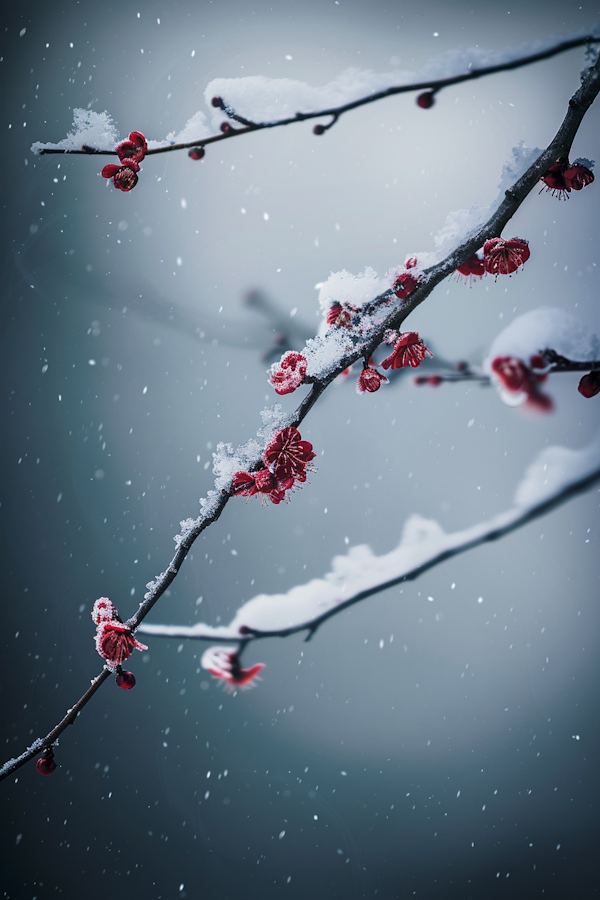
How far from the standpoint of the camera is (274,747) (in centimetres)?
80

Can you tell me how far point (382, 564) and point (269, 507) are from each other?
0.59 feet

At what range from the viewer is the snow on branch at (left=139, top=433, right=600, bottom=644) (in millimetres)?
672

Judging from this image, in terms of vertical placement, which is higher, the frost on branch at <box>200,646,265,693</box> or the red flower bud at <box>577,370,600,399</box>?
the red flower bud at <box>577,370,600,399</box>

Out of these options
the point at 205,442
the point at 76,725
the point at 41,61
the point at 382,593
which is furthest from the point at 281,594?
the point at 41,61

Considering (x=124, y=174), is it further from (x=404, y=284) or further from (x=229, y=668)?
(x=229, y=668)

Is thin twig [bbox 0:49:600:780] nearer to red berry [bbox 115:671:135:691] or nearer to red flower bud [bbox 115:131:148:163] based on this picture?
red berry [bbox 115:671:135:691]

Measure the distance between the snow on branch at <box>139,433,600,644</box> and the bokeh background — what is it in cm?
2

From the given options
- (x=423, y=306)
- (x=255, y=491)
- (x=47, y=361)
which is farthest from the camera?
(x=47, y=361)

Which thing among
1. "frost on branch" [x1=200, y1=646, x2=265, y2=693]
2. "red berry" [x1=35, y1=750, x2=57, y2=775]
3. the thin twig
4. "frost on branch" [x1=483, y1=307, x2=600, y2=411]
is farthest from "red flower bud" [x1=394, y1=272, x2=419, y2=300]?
"frost on branch" [x1=200, y1=646, x2=265, y2=693]

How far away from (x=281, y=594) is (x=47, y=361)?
1.60ft

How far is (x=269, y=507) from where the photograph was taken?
2.58 feet

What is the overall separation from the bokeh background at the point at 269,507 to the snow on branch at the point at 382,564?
0.07ft

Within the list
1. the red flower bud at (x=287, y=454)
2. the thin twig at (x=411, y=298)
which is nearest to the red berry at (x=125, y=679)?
the thin twig at (x=411, y=298)

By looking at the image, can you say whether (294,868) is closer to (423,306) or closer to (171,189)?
(423,306)
